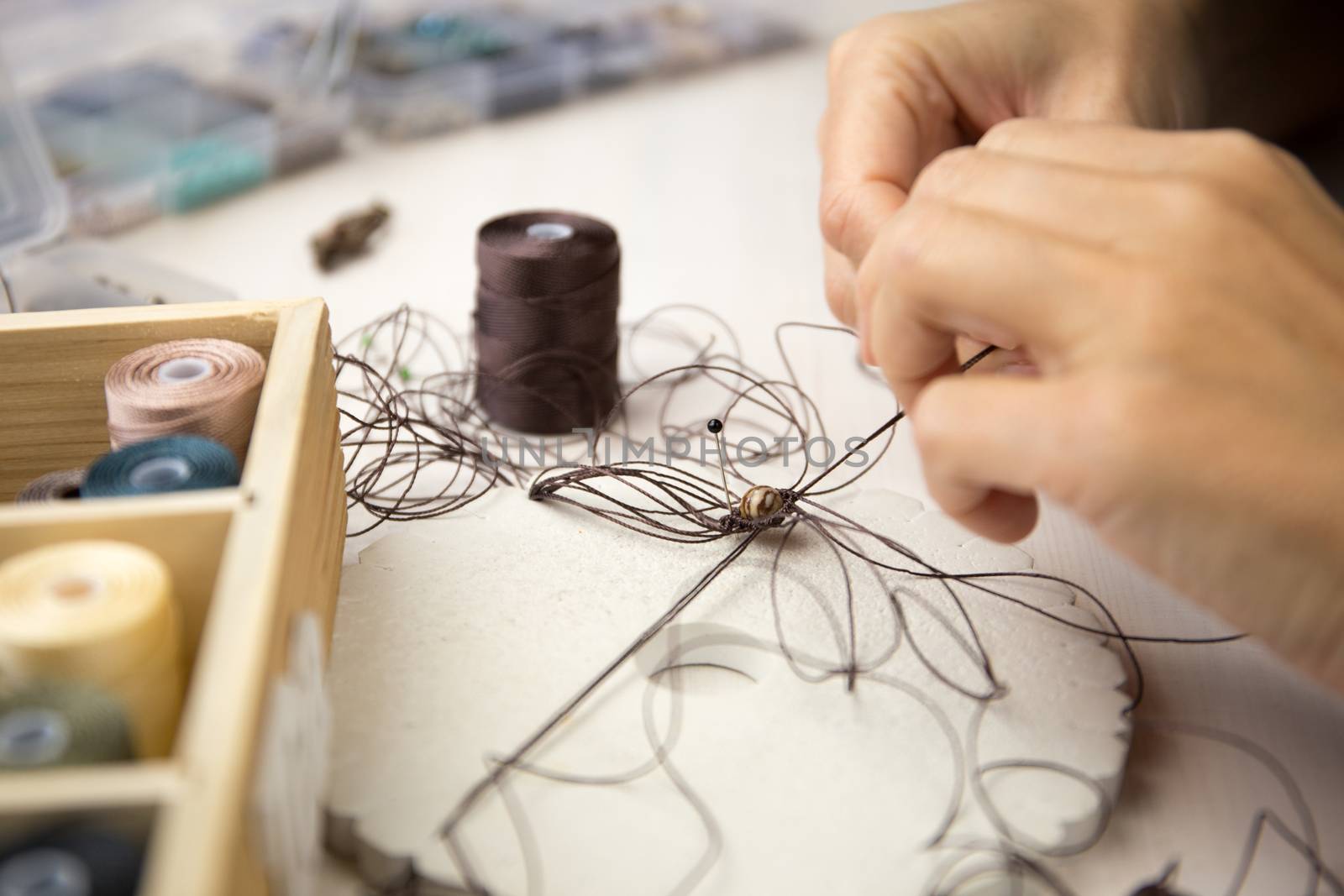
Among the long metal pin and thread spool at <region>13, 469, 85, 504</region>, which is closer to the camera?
thread spool at <region>13, 469, 85, 504</region>

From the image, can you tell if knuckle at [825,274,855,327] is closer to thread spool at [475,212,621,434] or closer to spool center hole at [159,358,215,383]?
thread spool at [475,212,621,434]

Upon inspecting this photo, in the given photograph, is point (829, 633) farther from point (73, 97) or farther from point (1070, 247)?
point (73, 97)

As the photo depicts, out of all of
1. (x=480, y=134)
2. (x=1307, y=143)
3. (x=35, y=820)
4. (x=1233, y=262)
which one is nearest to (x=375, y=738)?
(x=35, y=820)

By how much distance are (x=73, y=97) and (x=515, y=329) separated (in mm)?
909

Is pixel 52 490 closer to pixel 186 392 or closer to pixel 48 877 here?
pixel 186 392

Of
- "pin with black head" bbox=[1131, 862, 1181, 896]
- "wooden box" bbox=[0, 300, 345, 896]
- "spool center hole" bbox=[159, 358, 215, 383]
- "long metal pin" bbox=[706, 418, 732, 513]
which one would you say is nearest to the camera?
"wooden box" bbox=[0, 300, 345, 896]

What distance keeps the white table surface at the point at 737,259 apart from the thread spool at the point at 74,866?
15 cm

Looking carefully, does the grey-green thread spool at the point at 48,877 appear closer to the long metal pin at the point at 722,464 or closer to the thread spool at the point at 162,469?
the thread spool at the point at 162,469

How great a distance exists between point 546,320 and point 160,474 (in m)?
0.37

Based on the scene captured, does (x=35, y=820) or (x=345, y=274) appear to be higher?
(x=35, y=820)

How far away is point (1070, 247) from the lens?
0.54 m

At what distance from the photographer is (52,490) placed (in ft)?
2.19

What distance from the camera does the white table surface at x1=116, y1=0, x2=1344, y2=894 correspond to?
630 mm

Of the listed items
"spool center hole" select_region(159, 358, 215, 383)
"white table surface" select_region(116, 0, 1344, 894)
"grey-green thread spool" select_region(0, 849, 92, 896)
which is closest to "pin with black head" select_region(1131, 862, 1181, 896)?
"white table surface" select_region(116, 0, 1344, 894)
